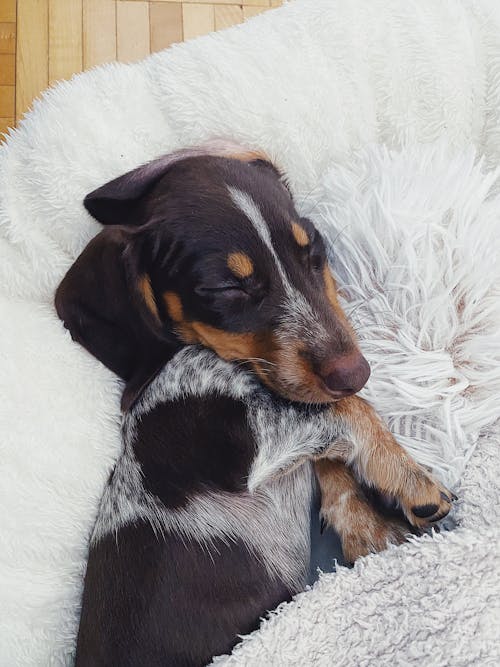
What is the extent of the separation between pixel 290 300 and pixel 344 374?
236 mm

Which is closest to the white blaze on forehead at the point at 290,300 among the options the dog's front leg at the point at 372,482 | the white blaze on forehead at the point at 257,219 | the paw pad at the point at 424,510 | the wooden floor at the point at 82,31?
the white blaze on forehead at the point at 257,219

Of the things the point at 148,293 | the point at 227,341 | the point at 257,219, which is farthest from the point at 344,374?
the point at 148,293

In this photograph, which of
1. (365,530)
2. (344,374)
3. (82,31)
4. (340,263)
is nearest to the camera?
(344,374)

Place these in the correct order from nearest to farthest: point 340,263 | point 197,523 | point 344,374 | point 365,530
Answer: point 344,374 < point 197,523 < point 365,530 < point 340,263

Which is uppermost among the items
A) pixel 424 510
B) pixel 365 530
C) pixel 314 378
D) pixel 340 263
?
pixel 340 263

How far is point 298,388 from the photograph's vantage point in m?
1.92

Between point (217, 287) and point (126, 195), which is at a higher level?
point (126, 195)

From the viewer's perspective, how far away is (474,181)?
2.29 metres

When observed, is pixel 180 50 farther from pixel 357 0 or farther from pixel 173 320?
pixel 173 320

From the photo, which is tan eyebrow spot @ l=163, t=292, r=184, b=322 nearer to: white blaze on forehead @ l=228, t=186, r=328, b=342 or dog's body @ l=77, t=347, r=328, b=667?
dog's body @ l=77, t=347, r=328, b=667

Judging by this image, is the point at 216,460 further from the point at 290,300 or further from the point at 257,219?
the point at 257,219

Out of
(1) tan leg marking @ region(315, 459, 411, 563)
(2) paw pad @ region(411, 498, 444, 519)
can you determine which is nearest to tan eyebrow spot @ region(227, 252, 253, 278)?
(1) tan leg marking @ region(315, 459, 411, 563)

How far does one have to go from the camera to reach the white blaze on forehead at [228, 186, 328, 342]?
1.92 meters

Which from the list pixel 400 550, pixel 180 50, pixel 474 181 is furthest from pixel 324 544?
pixel 180 50
